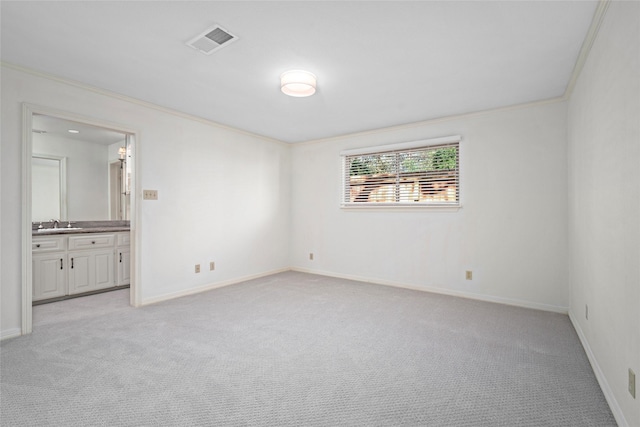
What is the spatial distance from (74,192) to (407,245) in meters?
5.59

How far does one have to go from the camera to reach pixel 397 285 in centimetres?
459

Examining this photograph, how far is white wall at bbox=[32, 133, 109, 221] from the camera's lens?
5047 mm

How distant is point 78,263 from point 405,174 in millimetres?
4757

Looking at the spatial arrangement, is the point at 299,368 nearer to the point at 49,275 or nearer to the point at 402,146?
the point at 402,146

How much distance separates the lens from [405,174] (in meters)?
4.57

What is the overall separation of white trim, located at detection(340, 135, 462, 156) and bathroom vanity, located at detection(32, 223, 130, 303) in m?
3.76

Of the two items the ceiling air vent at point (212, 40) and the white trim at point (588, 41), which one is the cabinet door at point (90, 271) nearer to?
the ceiling air vent at point (212, 40)

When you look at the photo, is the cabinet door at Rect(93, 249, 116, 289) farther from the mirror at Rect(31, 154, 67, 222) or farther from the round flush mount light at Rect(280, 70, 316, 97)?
the round flush mount light at Rect(280, 70, 316, 97)

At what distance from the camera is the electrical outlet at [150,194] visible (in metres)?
3.68

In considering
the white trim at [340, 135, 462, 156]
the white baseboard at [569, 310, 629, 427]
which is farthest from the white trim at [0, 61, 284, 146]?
the white baseboard at [569, 310, 629, 427]

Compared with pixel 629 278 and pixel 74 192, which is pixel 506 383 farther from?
pixel 74 192

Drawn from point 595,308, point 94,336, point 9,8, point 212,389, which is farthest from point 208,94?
point 595,308

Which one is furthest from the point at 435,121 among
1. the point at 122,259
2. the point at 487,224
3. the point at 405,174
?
the point at 122,259

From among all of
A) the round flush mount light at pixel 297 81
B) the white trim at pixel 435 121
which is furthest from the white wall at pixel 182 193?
the round flush mount light at pixel 297 81
